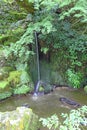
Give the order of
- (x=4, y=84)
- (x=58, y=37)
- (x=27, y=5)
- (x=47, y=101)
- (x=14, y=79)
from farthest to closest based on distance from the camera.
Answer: (x=58, y=37) < (x=27, y=5) < (x=14, y=79) < (x=4, y=84) < (x=47, y=101)

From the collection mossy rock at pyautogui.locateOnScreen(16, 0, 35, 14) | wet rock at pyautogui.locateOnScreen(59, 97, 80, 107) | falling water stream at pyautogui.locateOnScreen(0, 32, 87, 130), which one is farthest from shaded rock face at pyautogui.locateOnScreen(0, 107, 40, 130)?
mossy rock at pyautogui.locateOnScreen(16, 0, 35, 14)

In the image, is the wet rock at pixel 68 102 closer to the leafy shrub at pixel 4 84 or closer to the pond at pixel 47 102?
the pond at pixel 47 102

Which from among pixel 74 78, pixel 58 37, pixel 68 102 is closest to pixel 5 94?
pixel 68 102

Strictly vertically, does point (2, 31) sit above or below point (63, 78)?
above

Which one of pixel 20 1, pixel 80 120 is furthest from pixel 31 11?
pixel 80 120

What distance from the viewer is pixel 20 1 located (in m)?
7.51

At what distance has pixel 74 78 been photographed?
7664mm

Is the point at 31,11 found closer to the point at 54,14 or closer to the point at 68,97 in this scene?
the point at 54,14

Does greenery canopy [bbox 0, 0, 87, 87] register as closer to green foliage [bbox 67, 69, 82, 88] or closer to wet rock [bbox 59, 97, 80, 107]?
green foliage [bbox 67, 69, 82, 88]

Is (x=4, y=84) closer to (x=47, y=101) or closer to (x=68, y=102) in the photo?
(x=47, y=101)

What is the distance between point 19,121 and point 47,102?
2195 mm

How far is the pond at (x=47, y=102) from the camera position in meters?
6.16

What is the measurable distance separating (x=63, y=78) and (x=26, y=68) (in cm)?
138

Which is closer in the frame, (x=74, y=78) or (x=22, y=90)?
Answer: (x=22, y=90)
